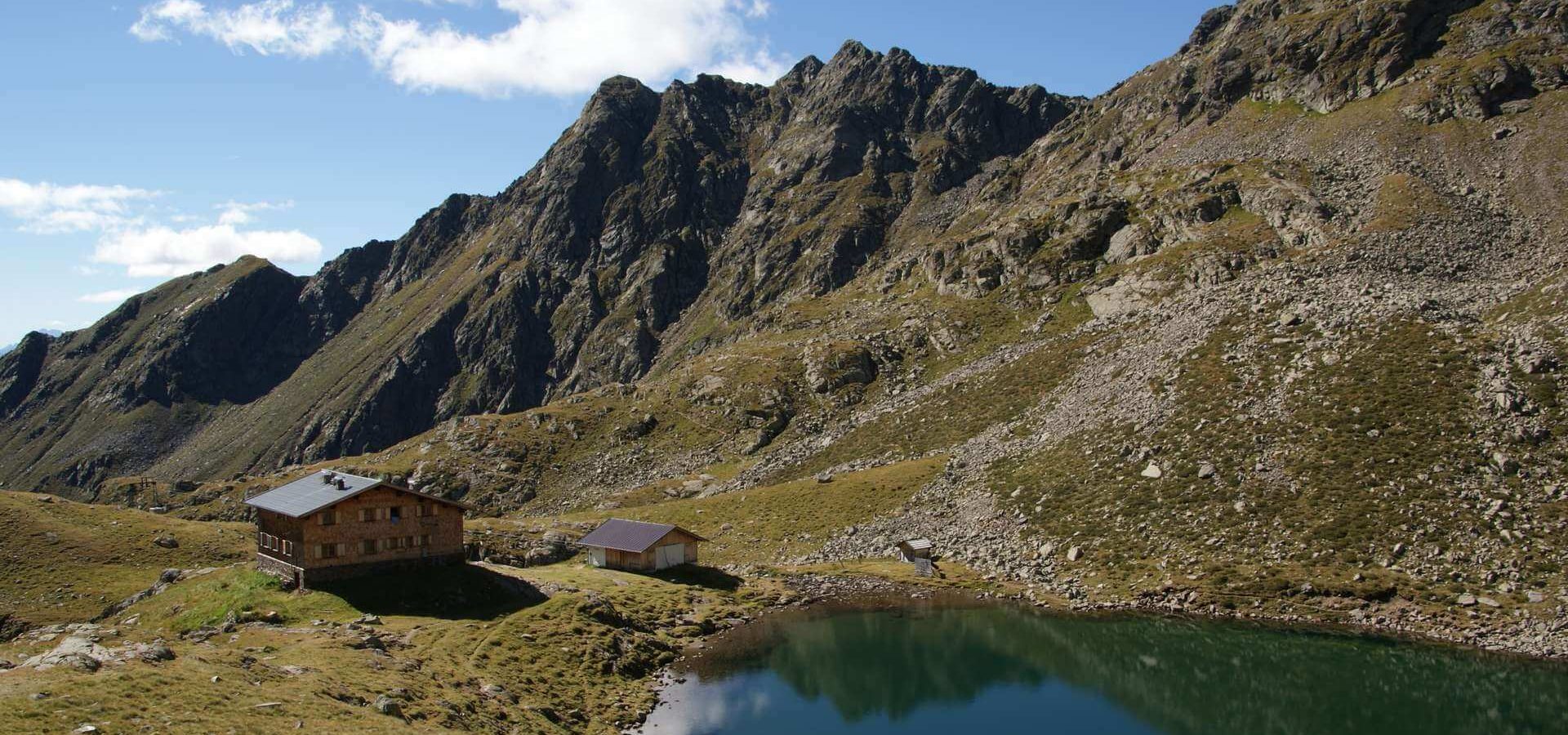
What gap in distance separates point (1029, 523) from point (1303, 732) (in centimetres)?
3477

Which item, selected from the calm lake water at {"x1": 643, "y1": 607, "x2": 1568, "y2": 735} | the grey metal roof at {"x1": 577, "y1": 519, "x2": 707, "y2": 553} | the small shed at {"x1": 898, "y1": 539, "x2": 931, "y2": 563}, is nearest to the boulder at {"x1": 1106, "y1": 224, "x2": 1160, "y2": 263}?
A: the small shed at {"x1": 898, "y1": 539, "x2": 931, "y2": 563}

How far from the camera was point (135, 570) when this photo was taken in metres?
70.8

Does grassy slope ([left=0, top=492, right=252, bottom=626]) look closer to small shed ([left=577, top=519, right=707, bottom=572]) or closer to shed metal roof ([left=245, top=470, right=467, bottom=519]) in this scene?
shed metal roof ([left=245, top=470, right=467, bottom=519])

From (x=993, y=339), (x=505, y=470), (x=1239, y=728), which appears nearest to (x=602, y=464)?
(x=505, y=470)

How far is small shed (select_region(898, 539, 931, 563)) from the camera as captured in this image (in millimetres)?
79125

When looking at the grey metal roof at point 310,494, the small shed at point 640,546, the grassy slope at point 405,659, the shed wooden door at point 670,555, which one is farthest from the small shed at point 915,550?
the grey metal roof at point 310,494

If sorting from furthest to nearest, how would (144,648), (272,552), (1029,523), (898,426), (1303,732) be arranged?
(898,426) → (1029,523) → (272,552) → (1303,732) → (144,648)

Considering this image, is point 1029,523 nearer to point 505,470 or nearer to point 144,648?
point 144,648

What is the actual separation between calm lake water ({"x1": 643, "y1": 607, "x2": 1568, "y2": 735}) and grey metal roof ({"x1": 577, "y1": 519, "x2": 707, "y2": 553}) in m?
16.6

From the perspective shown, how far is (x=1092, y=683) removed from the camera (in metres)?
55.2

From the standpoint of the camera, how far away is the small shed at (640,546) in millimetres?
78625

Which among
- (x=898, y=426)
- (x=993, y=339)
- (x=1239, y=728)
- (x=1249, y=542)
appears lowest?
(x=1239, y=728)

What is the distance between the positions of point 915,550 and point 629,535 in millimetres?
27209

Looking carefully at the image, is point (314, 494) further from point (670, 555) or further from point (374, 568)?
point (670, 555)
